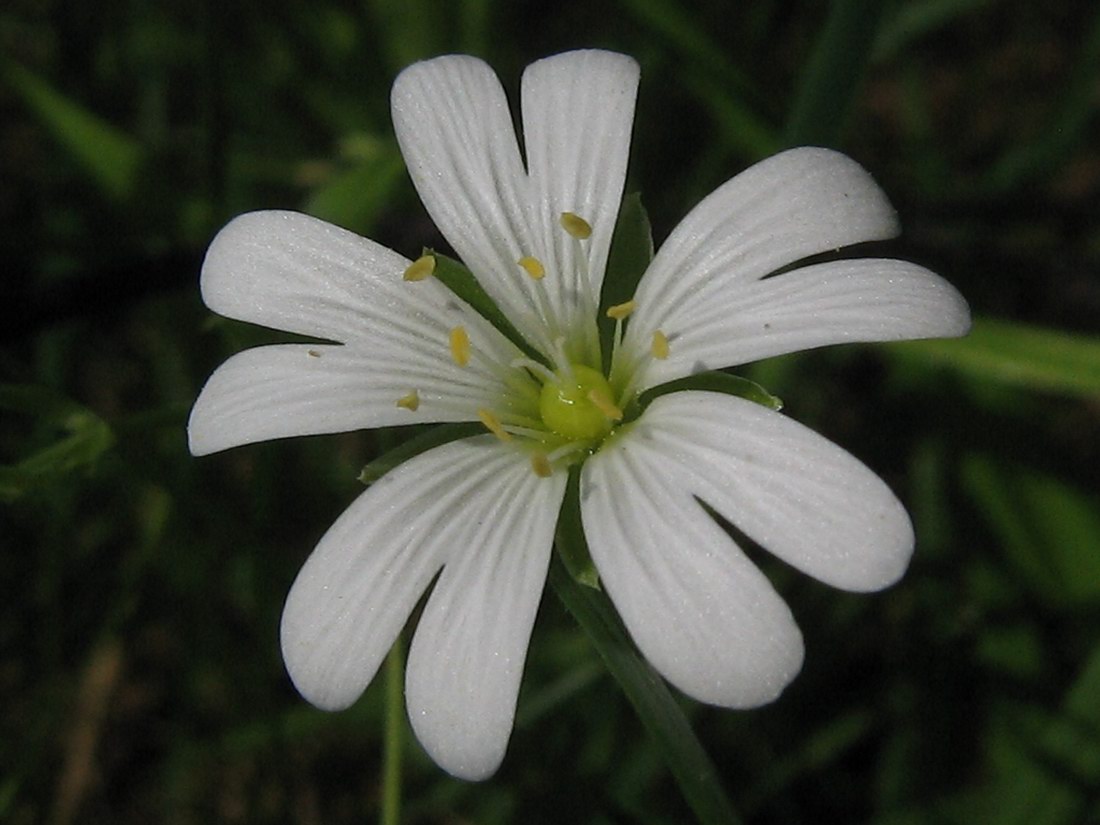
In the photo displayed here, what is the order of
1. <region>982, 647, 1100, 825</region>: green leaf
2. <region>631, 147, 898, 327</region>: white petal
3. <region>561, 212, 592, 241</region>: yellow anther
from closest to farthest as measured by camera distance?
<region>631, 147, 898, 327</region>: white petal → <region>561, 212, 592, 241</region>: yellow anther → <region>982, 647, 1100, 825</region>: green leaf

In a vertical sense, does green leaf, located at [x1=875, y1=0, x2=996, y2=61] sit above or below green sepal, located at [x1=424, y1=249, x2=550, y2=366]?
above

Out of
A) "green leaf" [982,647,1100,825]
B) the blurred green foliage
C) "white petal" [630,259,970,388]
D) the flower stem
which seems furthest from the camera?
the blurred green foliage

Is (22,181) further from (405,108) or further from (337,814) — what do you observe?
(405,108)

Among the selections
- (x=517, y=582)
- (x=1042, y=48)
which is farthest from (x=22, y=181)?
(x=1042, y=48)

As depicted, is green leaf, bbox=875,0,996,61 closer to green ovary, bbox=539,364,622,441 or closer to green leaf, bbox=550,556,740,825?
green ovary, bbox=539,364,622,441

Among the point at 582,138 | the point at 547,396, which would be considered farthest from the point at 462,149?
the point at 547,396

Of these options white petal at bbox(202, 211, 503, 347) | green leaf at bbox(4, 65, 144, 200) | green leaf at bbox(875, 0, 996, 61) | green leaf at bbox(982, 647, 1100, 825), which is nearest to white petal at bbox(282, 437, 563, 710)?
white petal at bbox(202, 211, 503, 347)

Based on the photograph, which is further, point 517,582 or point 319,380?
point 319,380
